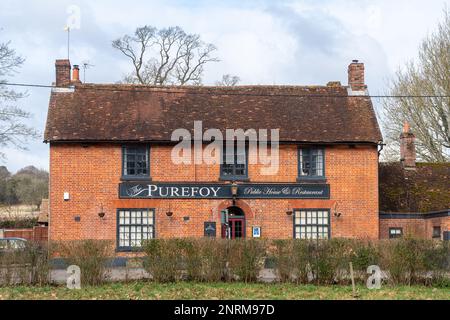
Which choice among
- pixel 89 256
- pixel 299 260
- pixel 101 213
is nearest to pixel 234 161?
pixel 101 213

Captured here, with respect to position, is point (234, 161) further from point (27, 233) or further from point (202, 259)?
point (27, 233)

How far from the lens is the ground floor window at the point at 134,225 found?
112 feet

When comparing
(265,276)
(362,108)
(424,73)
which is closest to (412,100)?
(424,73)

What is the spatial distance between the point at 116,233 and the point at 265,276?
10489 mm

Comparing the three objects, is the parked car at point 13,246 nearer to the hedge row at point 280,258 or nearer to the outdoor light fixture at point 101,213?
the hedge row at point 280,258

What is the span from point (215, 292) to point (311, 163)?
15.7 m

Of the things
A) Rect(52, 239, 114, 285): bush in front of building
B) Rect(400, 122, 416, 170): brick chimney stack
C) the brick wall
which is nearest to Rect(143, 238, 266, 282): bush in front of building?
Rect(52, 239, 114, 285): bush in front of building

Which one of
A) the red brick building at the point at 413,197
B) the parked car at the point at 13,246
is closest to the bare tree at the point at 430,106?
the red brick building at the point at 413,197

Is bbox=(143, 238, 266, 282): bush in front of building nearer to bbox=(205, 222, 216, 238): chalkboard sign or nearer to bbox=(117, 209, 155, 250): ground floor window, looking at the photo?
bbox=(117, 209, 155, 250): ground floor window

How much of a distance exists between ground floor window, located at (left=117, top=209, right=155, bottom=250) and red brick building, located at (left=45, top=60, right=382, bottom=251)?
0.04m

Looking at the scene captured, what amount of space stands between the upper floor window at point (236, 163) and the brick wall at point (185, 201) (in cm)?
35

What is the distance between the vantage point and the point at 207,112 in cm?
3662

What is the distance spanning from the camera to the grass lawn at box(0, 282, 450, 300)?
66.2ft

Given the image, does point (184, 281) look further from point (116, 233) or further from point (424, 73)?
point (424, 73)
